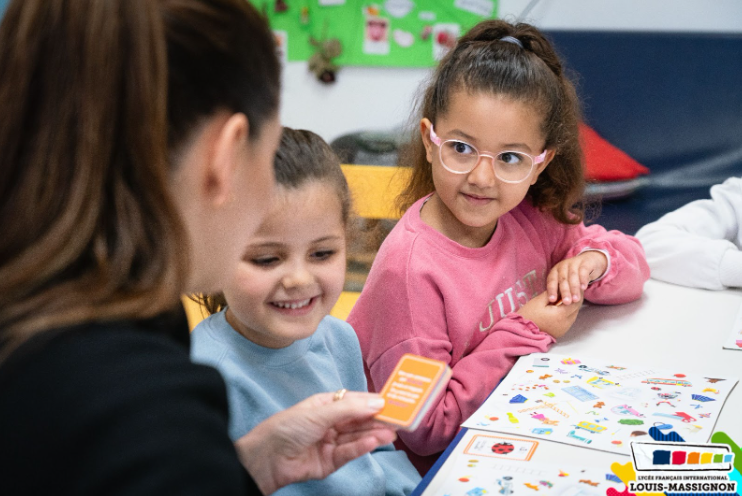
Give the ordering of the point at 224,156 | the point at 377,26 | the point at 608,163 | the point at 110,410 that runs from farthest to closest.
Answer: the point at 377,26
the point at 608,163
the point at 224,156
the point at 110,410

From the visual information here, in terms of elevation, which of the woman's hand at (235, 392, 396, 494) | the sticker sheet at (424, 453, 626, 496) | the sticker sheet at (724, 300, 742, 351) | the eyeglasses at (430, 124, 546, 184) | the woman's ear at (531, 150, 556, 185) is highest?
the eyeglasses at (430, 124, 546, 184)

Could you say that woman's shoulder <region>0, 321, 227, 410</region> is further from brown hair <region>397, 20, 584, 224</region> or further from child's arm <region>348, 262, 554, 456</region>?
brown hair <region>397, 20, 584, 224</region>

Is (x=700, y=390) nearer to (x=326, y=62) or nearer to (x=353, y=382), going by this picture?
(x=353, y=382)

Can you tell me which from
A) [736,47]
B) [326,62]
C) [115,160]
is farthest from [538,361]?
[326,62]

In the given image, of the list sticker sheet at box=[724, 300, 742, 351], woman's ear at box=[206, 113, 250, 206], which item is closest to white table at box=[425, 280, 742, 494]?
sticker sheet at box=[724, 300, 742, 351]

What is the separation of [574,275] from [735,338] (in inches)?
10.9

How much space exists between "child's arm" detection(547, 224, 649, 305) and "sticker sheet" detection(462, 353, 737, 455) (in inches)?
8.9

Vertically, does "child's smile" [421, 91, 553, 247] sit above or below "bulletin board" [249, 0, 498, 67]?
above

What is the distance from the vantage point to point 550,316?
1.20 m

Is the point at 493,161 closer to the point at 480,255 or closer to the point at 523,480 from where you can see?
the point at 480,255

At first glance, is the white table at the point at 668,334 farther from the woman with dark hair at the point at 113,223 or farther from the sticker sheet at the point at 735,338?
the woman with dark hair at the point at 113,223

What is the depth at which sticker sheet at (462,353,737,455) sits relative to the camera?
871 mm

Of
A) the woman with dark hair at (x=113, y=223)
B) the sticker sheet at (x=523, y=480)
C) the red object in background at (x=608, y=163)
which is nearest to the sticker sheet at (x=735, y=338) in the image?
the sticker sheet at (x=523, y=480)

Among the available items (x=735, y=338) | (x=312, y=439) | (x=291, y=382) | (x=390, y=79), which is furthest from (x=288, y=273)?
(x=390, y=79)
